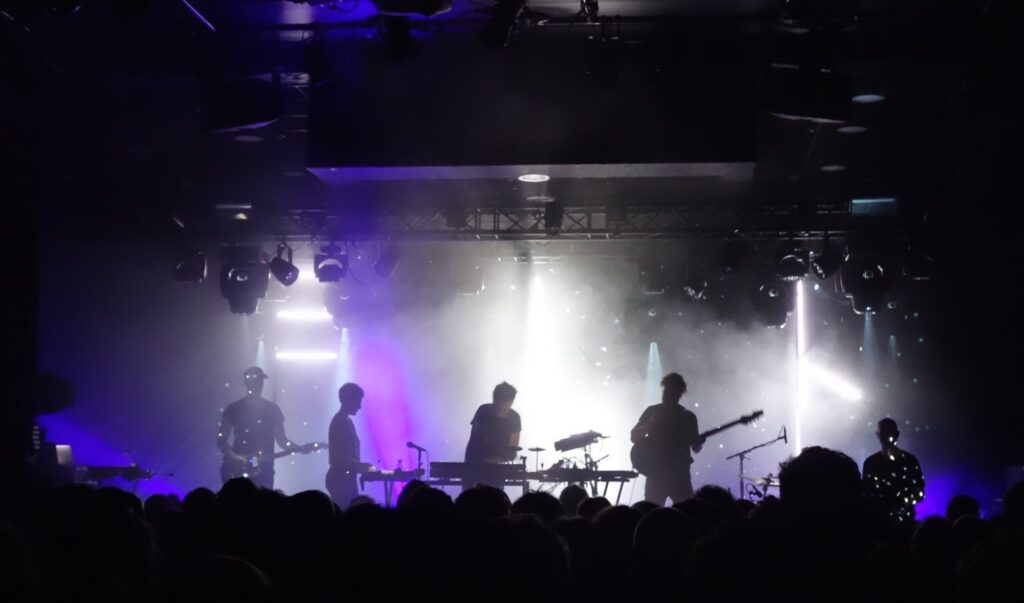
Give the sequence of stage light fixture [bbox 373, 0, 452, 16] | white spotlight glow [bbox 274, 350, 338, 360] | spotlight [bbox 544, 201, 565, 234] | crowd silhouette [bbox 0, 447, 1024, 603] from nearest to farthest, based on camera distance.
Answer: crowd silhouette [bbox 0, 447, 1024, 603], stage light fixture [bbox 373, 0, 452, 16], spotlight [bbox 544, 201, 565, 234], white spotlight glow [bbox 274, 350, 338, 360]

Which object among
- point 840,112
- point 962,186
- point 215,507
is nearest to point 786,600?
point 215,507

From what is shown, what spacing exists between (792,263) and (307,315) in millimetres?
9434

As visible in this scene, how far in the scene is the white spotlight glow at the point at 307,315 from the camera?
57.9 feet

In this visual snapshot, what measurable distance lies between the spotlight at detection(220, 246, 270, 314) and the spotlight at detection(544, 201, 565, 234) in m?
3.91

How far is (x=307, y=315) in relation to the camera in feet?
58.2

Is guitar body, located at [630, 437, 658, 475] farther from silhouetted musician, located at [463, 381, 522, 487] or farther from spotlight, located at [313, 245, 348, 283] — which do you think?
spotlight, located at [313, 245, 348, 283]

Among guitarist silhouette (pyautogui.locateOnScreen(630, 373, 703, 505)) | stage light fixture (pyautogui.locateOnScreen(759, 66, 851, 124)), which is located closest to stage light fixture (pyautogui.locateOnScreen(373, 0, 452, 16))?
stage light fixture (pyautogui.locateOnScreen(759, 66, 851, 124))

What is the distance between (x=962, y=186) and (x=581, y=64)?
19.6ft

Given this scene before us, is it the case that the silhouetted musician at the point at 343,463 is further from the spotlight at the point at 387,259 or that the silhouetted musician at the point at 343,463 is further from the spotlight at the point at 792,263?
the spotlight at the point at 792,263

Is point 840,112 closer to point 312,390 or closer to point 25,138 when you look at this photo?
point 25,138

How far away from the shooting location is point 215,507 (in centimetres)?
403

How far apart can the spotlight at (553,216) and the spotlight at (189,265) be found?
4.55 metres

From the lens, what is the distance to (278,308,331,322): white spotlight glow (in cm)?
1764

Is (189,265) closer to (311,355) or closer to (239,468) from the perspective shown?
(239,468)
